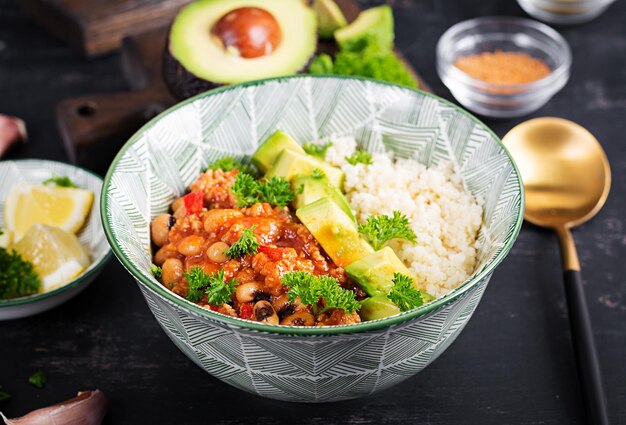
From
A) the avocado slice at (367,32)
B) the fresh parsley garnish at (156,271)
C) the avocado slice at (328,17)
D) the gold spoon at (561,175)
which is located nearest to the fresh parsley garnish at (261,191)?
the fresh parsley garnish at (156,271)

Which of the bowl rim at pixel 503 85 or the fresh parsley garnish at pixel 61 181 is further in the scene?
the bowl rim at pixel 503 85

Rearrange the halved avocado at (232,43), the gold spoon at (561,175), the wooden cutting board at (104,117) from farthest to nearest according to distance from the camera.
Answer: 1. the wooden cutting board at (104,117)
2. the halved avocado at (232,43)
3. the gold spoon at (561,175)

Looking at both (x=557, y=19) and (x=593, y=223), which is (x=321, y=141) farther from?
(x=557, y=19)

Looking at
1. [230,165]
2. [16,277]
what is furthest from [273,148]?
[16,277]

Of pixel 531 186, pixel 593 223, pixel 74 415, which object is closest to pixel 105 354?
pixel 74 415

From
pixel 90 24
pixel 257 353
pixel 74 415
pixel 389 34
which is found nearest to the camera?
pixel 257 353

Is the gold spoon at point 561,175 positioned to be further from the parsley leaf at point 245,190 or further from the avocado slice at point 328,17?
the parsley leaf at point 245,190
